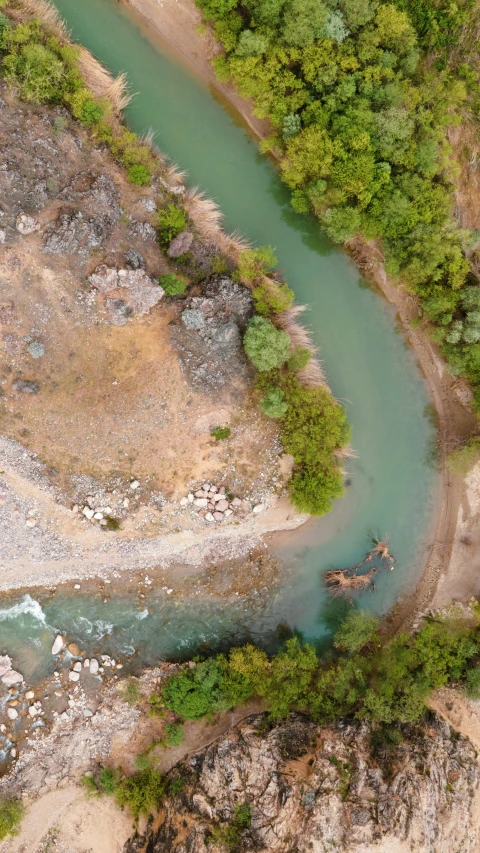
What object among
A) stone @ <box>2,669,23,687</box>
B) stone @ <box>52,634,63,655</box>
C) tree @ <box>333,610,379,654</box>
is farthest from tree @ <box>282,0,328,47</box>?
stone @ <box>2,669,23,687</box>

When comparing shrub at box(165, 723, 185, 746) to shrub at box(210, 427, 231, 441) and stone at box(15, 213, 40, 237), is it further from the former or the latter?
stone at box(15, 213, 40, 237)

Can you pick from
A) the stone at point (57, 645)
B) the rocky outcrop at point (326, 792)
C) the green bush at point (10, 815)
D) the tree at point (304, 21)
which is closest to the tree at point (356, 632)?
the rocky outcrop at point (326, 792)

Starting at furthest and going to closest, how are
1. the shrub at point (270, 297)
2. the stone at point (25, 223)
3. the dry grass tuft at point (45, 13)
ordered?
the shrub at point (270, 297), the dry grass tuft at point (45, 13), the stone at point (25, 223)

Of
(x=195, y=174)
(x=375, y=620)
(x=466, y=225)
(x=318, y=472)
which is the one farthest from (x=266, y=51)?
(x=375, y=620)

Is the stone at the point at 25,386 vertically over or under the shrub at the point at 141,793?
over

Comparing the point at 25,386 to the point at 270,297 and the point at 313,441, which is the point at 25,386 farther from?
the point at 313,441

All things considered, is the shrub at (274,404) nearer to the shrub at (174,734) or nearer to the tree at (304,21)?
the tree at (304,21)
